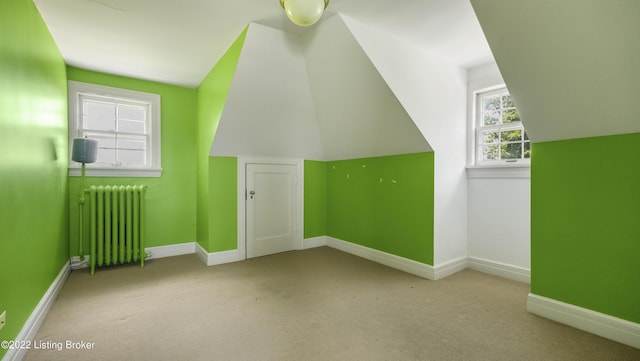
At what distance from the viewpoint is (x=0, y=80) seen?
137 cm

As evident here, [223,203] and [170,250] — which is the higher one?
[223,203]

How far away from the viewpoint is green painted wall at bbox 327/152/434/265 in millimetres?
2896

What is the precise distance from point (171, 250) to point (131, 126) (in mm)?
1746

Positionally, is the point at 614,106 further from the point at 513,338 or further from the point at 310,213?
the point at 310,213

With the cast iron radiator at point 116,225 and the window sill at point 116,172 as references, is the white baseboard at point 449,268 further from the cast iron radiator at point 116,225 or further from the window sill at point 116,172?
the window sill at point 116,172

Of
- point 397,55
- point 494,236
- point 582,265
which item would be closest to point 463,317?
point 582,265

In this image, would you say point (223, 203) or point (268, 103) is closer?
point (268, 103)

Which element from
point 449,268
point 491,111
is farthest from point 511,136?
point 449,268

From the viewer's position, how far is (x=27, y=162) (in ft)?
5.74

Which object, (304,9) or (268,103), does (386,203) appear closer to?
(268,103)

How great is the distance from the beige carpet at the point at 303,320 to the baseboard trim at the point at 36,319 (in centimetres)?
5

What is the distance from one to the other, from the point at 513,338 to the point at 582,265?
28.9 inches

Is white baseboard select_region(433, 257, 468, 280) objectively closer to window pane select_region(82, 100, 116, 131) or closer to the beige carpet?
the beige carpet

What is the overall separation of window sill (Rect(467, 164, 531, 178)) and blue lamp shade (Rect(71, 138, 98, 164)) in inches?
167
